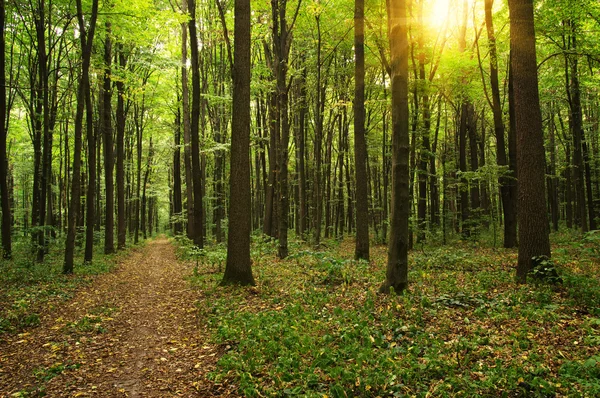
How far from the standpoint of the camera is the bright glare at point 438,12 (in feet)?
58.1

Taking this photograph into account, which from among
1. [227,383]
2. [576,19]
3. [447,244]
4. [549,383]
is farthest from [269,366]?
[576,19]

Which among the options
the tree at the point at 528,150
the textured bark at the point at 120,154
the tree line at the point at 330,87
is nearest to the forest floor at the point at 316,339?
the tree at the point at 528,150

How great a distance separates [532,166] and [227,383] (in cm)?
762

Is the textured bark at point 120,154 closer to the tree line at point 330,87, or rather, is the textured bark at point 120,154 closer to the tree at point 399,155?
the tree line at point 330,87

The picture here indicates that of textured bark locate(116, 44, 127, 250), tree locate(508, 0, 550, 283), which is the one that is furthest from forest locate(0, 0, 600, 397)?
textured bark locate(116, 44, 127, 250)

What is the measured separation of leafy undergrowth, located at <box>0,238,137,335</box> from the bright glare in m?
19.2

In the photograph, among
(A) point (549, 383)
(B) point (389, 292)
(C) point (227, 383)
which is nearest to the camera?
(A) point (549, 383)

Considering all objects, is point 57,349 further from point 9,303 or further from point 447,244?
point 447,244

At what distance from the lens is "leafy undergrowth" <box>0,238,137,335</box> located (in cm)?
746

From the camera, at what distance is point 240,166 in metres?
9.59

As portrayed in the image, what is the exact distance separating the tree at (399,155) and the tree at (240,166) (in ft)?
13.1

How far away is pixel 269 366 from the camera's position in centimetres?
485

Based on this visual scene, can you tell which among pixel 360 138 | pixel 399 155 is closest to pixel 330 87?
pixel 360 138

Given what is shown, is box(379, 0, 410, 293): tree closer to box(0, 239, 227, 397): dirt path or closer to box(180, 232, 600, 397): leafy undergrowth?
box(180, 232, 600, 397): leafy undergrowth
